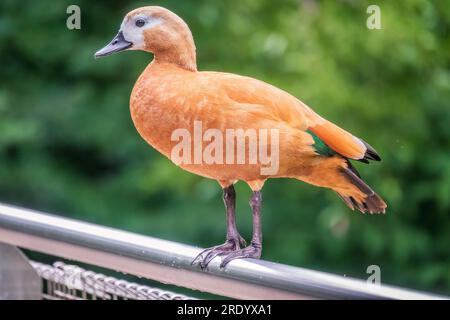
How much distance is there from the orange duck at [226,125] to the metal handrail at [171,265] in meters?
0.03

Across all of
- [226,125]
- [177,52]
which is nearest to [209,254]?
[226,125]

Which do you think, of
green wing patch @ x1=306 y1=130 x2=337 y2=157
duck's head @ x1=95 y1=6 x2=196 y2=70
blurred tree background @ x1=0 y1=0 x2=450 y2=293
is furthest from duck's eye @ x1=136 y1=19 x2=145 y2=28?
blurred tree background @ x1=0 y1=0 x2=450 y2=293

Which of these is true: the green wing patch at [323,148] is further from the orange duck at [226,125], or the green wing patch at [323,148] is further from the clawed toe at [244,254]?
the clawed toe at [244,254]

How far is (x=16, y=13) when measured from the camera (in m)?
3.27

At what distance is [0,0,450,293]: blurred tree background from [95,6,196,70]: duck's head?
1464mm

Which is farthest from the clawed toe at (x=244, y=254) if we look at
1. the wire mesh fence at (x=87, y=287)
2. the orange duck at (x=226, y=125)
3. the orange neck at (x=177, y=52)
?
the orange neck at (x=177, y=52)

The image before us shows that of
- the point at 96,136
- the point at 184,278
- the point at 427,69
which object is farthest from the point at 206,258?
the point at 96,136

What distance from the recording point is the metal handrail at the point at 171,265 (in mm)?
941

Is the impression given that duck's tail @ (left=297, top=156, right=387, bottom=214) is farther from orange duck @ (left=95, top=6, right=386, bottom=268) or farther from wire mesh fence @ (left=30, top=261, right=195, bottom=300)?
wire mesh fence @ (left=30, top=261, right=195, bottom=300)

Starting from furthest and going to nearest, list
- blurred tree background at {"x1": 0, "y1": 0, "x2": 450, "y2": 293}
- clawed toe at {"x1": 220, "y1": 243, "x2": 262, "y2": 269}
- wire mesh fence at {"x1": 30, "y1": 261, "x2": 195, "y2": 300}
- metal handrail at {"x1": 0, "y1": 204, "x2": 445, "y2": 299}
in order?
blurred tree background at {"x1": 0, "y1": 0, "x2": 450, "y2": 293}
wire mesh fence at {"x1": 30, "y1": 261, "x2": 195, "y2": 300}
clawed toe at {"x1": 220, "y1": 243, "x2": 262, "y2": 269}
metal handrail at {"x1": 0, "y1": 204, "x2": 445, "y2": 299}

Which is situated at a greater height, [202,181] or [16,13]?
[16,13]

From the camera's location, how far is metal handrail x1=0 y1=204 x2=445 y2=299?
3.09 feet

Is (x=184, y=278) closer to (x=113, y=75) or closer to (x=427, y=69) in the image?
(x=427, y=69)
